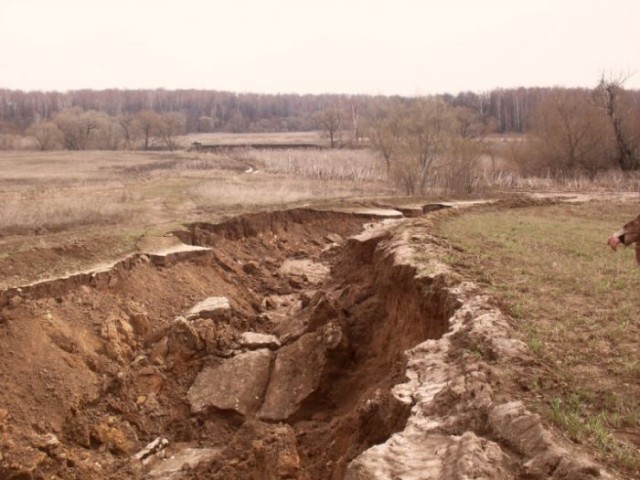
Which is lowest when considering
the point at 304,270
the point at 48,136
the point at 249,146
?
the point at 304,270

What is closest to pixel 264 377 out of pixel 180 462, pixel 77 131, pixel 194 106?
pixel 180 462

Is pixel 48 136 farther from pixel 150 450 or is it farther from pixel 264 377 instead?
pixel 150 450

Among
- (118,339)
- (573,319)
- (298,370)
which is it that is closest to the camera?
(573,319)

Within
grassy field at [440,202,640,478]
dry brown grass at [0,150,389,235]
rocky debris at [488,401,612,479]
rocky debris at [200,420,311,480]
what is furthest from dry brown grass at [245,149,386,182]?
rocky debris at [488,401,612,479]

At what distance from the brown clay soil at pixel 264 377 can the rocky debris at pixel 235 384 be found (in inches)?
1.1

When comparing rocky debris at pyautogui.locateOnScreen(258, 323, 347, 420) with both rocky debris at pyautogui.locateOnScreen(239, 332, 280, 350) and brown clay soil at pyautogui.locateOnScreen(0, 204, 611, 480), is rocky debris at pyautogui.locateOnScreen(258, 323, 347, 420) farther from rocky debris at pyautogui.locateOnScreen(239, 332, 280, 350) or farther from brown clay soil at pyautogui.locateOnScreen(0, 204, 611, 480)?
rocky debris at pyautogui.locateOnScreen(239, 332, 280, 350)

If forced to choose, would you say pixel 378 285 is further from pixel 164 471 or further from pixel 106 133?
pixel 106 133

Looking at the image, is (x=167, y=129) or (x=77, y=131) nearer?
(x=77, y=131)

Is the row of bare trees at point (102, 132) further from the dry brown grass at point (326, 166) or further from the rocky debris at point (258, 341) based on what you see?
the rocky debris at point (258, 341)

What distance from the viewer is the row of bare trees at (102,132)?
208ft

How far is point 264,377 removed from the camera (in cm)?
917

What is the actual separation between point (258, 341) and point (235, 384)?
1149 millimetres

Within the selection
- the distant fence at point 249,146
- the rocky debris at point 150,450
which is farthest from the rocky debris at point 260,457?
the distant fence at point 249,146

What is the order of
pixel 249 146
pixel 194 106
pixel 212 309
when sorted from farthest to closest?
pixel 194 106 → pixel 249 146 → pixel 212 309
